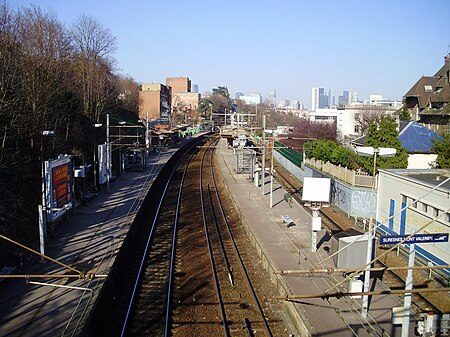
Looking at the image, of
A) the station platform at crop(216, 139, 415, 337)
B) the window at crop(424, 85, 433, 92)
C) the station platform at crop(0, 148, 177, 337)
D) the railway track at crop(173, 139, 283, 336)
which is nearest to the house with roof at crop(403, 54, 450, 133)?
the window at crop(424, 85, 433, 92)

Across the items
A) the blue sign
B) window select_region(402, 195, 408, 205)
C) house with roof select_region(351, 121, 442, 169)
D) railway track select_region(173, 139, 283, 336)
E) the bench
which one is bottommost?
railway track select_region(173, 139, 283, 336)

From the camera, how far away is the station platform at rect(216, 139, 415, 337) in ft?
32.0

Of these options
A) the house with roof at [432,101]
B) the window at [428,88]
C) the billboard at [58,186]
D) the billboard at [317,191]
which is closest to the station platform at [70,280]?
the billboard at [58,186]

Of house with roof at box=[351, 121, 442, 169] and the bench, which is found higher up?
house with roof at box=[351, 121, 442, 169]

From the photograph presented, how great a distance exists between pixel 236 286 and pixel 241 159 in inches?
860

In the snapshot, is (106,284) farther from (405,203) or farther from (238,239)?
(405,203)

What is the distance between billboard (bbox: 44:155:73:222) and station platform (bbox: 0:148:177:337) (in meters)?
1.10

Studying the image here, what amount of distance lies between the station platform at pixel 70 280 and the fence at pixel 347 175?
10515 millimetres

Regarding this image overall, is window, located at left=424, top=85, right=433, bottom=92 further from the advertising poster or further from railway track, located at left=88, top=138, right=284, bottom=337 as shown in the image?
the advertising poster

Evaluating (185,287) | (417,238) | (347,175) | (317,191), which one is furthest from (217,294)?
(347,175)

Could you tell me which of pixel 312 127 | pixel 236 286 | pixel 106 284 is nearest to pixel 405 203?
pixel 236 286

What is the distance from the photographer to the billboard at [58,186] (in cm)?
1416

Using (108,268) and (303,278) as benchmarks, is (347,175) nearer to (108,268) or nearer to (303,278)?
(303,278)

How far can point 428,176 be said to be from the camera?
18.6m
